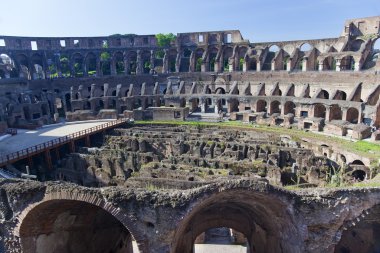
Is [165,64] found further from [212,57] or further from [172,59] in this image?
[212,57]

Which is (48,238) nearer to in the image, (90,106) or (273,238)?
(273,238)

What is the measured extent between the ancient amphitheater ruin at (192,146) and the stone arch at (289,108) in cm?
24

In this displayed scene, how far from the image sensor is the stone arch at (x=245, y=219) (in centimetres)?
1131

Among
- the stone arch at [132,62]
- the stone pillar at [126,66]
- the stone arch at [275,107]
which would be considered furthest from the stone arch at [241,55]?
the stone pillar at [126,66]

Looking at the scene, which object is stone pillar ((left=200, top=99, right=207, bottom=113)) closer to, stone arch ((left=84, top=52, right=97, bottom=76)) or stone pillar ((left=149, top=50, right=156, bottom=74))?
stone pillar ((left=149, top=50, right=156, bottom=74))

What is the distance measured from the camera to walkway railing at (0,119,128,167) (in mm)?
22308

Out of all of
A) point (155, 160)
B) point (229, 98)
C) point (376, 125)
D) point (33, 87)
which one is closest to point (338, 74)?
point (376, 125)

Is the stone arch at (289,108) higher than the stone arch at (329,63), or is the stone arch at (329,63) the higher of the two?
the stone arch at (329,63)

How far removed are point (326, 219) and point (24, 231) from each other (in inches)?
481

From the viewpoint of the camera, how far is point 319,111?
32.4 m

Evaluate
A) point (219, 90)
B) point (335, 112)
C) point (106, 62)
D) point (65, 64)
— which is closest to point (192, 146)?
point (335, 112)

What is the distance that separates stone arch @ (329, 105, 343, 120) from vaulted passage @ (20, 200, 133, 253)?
24.9m

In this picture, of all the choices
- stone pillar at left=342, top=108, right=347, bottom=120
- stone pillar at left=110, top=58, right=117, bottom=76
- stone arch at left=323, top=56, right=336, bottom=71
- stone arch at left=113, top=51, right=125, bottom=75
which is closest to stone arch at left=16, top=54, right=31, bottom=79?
stone pillar at left=110, top=58, right=117, bottom=76

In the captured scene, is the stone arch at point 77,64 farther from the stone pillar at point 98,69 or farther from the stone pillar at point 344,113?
the stone pillar at point 344,113
